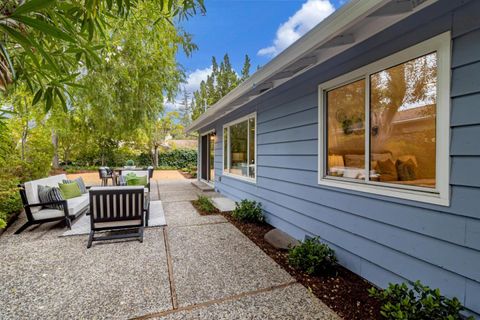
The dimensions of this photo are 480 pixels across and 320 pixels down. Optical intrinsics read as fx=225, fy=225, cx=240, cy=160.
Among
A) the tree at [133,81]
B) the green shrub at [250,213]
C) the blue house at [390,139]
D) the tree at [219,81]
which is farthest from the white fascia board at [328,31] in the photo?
the tree at [219,81]

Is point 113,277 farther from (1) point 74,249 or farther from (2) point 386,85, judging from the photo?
(2) point 386,85

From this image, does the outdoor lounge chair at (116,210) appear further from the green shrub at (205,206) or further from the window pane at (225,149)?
the window pane at (225,149)

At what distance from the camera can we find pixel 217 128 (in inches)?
303

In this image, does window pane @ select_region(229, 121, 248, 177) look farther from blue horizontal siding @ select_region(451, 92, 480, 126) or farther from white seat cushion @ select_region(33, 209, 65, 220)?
blue horizontal siding @ select_region(451, 92, 480, 126)

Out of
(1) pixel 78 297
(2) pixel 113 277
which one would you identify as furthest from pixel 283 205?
(1) pixel 78 297

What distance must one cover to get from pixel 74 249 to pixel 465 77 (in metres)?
4.59

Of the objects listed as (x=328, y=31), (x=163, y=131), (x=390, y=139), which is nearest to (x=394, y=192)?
(x=390, y=139)

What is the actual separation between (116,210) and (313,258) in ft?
9.64

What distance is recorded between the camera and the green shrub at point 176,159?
62.8ft

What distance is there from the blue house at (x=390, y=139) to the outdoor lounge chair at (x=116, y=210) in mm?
2387

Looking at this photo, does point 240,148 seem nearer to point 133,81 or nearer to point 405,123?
point 133,81

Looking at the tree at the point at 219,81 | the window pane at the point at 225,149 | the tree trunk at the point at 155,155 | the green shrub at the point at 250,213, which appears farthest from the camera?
the tree at the point at 219,81

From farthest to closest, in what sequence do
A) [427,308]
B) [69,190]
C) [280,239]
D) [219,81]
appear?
[219,81] → [69,190] → [280,239] → [427,308]

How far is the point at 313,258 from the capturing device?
8.16ft
